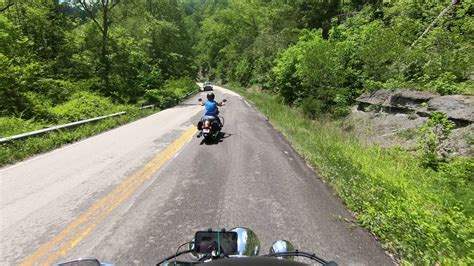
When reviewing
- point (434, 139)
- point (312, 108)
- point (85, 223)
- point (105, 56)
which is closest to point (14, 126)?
point (85, 223)

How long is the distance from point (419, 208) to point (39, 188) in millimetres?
7322

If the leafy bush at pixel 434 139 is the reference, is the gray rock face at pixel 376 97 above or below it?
above

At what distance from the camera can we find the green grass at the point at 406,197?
4148 millimetres

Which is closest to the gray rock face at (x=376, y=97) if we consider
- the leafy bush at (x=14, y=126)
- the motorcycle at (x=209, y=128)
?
the motorcycle at (x=209, y=128)

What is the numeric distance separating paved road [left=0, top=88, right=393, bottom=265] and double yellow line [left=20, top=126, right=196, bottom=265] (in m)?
0.02

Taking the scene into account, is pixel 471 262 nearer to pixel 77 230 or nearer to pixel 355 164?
pixel 355 164

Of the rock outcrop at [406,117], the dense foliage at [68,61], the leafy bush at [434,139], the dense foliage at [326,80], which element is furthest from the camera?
the dense foliage at [68,61]

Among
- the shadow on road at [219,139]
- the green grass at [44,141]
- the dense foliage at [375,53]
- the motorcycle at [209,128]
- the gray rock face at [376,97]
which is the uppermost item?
the dense foliage at [375,53]

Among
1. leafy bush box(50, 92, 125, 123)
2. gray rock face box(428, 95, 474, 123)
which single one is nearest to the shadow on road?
gray rock face box(428, 95, 474, 123)

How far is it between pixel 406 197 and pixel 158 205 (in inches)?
170

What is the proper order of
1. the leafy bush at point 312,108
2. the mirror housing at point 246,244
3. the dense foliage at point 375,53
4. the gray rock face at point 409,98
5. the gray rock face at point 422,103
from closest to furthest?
the mirror housing at point 246,244 → the gray rock face at point 422,103 → the gray rock face at point 409,98 → the dense foliage at point 375,53 → the leafy bush at point 312,108

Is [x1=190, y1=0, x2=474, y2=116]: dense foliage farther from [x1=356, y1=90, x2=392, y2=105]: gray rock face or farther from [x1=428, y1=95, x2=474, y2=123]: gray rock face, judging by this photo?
[x1=428, y1=95, x2=474, y2=123]: gray rock face

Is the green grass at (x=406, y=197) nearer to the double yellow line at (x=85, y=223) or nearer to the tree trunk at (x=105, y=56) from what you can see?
the double yellow line at (x=85, y=223)

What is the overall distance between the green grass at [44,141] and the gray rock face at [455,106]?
1276cm
